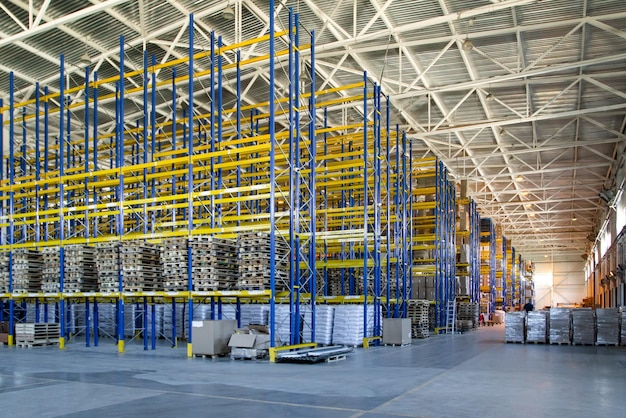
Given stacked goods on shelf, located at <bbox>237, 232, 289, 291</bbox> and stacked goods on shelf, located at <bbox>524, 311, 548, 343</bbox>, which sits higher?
stacked goods on shelf, located at <bbox>237, 232, 289, 291</bbox>

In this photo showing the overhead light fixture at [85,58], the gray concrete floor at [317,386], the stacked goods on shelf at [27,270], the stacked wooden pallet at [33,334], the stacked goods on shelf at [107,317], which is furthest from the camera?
the stacked goods on shelf at [107,317]

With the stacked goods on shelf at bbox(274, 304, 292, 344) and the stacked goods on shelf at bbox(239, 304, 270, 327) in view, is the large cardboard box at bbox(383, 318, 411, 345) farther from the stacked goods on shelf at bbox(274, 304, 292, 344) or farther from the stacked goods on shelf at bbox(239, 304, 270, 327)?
the stacked goods on shelf at bbox(239, 304, 270, 327)

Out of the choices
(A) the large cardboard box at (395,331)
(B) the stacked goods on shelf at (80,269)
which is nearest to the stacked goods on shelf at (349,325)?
(A) the large cardboard box at (395,331)

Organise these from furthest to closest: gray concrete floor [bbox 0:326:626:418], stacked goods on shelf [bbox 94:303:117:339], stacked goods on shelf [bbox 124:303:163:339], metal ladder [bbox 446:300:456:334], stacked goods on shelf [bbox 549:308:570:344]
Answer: metal ladder [bbox 446:300:456:334], stacked goods on shelf [bbox 94:303:117:339], stacked goods on shelf [bbox 124:303:163:339], stacked goods on shelf [bbox 549:308:570:344], gray concrete floor [bbox 0:326:626:418]

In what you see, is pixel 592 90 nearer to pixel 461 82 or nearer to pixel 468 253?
pixel 461 82

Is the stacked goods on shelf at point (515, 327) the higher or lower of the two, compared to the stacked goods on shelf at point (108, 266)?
lower

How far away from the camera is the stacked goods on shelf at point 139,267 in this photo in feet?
45.0

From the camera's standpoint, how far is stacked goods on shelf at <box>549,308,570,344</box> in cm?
1644

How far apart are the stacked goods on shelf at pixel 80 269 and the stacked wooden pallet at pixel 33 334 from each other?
1212mm

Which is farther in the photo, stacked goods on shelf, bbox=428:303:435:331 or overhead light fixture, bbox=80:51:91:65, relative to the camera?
stacked goods on shelf, bbox=428:303:435:331

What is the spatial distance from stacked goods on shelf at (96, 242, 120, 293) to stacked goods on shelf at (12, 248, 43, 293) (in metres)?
2.78

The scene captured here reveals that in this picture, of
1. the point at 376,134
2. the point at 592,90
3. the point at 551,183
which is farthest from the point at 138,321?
the point at 551,183

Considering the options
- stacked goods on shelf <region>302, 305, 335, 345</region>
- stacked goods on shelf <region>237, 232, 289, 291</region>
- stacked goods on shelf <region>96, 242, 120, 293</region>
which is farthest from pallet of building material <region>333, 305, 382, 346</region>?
stacked goods on shelf <region>96, 242, 120, 293</region>

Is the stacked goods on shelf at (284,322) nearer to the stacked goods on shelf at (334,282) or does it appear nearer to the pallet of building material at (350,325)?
the pallet of building material at (350,325)
